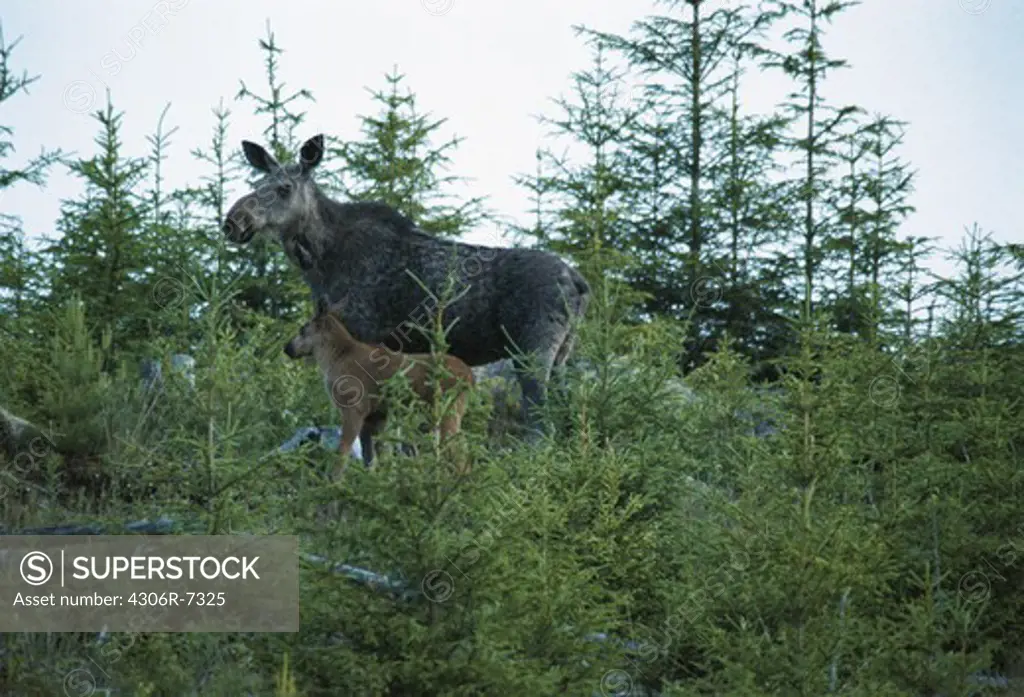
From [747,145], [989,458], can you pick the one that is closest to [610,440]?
[989,458]

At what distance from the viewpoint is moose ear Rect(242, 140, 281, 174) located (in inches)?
396

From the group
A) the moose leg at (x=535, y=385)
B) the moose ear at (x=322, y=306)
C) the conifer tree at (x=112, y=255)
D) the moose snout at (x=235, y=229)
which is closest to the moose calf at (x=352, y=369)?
the moose ear at (x=322, y=306)

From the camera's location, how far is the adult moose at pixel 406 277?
32.6 feet

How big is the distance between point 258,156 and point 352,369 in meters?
2.20

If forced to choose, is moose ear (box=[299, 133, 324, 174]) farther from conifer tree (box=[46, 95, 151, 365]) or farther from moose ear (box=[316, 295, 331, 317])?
conifer tree (box=[46, 95, 151, 365])

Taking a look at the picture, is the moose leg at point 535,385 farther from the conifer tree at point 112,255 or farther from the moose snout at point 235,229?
the conifer tree at point 112,255

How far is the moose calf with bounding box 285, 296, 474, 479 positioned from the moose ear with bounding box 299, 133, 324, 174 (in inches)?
50.3

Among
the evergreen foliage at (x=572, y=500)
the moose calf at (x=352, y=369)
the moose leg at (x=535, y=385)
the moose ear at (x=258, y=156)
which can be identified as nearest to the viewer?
the evergreen foliage at (x=572, y=500)

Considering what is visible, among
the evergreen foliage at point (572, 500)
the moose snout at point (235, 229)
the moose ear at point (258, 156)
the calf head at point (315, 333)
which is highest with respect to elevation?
the moose ear at point (258, 156)

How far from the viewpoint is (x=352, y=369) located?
32.1ft

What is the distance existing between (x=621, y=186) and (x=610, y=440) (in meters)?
15.4

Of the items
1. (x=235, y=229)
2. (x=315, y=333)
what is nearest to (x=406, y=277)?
(x=315, y=333)

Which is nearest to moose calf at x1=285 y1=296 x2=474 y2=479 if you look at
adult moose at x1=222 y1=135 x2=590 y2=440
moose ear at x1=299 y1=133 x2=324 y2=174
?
adult moose at x1=222 y1=135 x2=590 y2=440

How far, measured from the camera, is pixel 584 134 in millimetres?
22266
